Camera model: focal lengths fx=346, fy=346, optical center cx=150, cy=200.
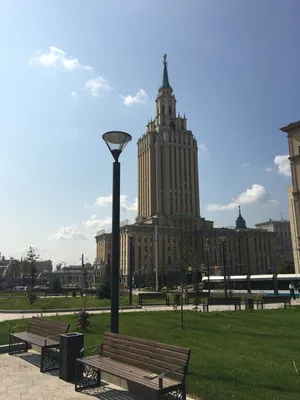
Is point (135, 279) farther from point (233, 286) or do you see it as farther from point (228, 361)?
point (228, 361)

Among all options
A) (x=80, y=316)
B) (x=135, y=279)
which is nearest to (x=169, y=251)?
(x=135, y=279)

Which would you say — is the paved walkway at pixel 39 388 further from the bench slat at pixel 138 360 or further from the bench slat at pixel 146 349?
the bench slat at pixel 146 349

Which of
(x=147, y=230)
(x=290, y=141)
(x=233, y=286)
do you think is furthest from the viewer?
(x=147, y=230)

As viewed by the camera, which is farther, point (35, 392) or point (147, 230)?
point (147, 230)

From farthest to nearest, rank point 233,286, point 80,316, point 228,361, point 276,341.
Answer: point 233,286
point 80,316
point 276,341
point 228,361

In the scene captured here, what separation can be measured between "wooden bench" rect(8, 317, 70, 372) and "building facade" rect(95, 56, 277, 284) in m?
96.9

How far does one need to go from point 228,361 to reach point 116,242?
3828 mm

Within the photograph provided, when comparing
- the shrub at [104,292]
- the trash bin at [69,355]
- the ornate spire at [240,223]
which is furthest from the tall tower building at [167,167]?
the trash bin at [69,355]

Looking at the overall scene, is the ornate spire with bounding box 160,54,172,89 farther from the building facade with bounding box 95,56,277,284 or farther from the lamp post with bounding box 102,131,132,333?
the lamp post with bounding box 102,131,132,333

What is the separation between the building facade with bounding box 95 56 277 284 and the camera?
11038 centimetres

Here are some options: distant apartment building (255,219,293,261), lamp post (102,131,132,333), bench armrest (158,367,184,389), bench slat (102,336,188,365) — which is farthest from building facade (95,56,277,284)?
bench armrest (158,367,184,389)

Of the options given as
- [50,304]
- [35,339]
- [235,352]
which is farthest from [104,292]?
[235,352]

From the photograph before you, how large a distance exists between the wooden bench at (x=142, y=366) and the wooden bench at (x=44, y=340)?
1.24 metres

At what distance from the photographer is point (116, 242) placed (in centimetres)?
836
